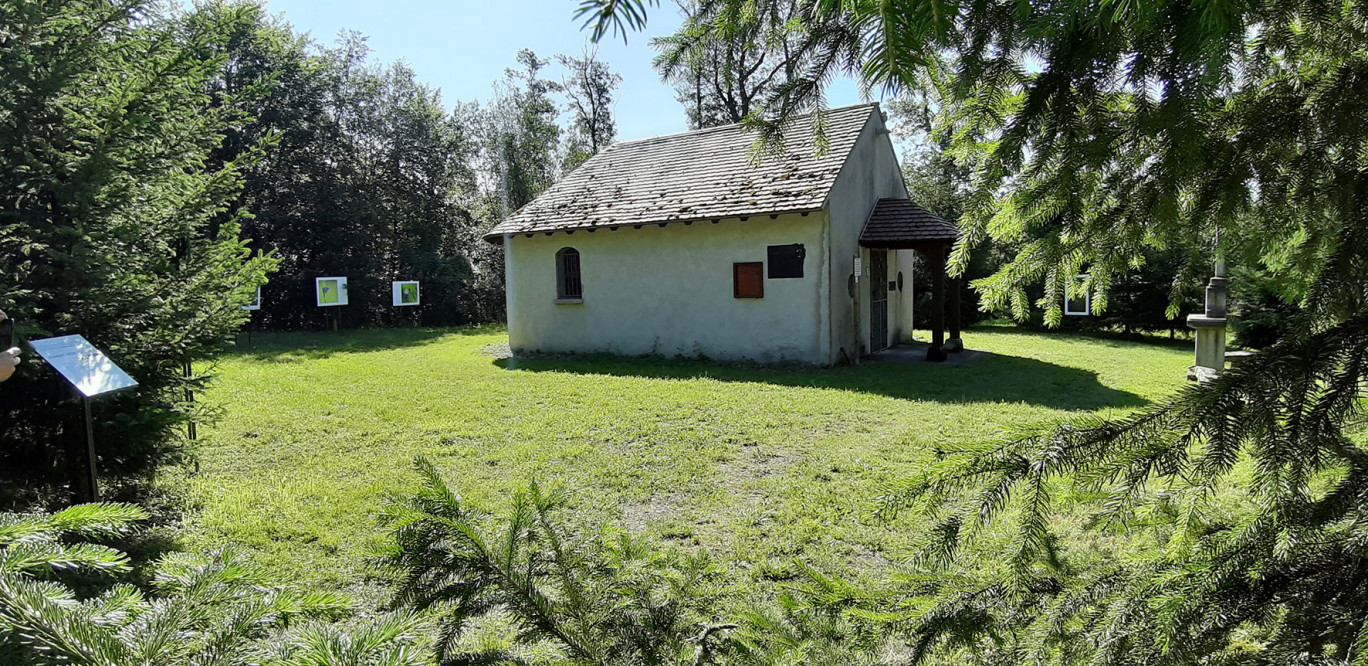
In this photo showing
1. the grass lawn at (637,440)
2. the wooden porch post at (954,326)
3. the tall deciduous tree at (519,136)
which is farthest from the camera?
the tall deciduous tree at (519,136)

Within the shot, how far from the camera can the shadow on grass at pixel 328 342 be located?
1433cm

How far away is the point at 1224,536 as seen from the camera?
1361 millimetres

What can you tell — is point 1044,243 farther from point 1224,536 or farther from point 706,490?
point 706,490

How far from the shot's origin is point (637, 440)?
6609 millimetres

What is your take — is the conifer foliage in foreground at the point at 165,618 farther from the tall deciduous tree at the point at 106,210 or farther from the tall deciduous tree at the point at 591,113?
the tall deciduous tree at the point at 591,113

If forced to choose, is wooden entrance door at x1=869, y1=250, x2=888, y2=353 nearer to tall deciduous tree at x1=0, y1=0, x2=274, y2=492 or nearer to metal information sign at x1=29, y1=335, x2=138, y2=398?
tall deciduous tree at x1=0, y1=0, x2=274, y2=492

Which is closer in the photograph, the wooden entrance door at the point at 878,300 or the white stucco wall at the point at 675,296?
the white stucco wall at the point at 675,296

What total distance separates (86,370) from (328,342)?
14.9 m

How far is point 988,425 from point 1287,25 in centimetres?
572

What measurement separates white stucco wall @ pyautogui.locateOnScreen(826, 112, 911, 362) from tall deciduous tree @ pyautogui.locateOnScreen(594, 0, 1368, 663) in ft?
30.3

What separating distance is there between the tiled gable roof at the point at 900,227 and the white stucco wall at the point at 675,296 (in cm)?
131

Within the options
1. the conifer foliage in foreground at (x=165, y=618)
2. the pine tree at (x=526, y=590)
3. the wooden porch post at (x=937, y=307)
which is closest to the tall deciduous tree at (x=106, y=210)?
the conifer foliage in foreground at (x=165, y=618)

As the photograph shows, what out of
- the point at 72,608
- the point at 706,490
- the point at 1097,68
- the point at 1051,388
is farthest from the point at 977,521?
the point at 1051,388

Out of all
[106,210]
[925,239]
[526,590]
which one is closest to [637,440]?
[106,210]
